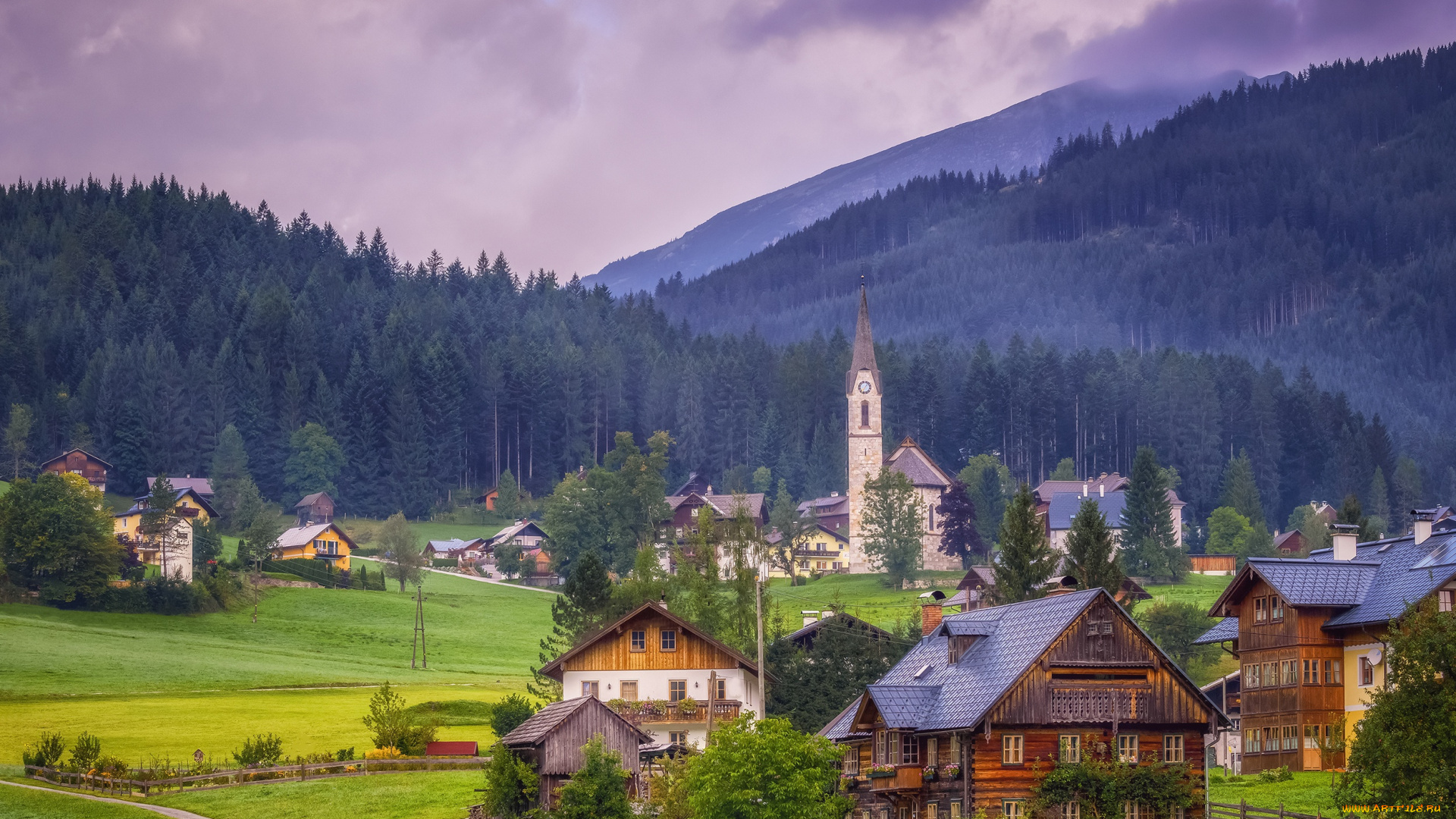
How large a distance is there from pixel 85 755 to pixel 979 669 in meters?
33.6

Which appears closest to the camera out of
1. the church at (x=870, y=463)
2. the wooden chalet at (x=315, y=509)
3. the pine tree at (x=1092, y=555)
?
the pine tree at (x=1092, y=555)

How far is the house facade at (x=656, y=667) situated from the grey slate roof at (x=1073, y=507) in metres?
89.9

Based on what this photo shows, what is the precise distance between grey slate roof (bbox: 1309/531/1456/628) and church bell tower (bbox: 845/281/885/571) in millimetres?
111520

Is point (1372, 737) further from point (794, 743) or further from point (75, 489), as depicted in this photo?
point (75, 489)

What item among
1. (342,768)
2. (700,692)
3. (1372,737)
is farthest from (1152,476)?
(1372,737)

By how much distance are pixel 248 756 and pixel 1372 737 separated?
42710mm

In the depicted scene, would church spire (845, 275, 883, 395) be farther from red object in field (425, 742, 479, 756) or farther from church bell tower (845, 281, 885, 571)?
red object in field (425, 742, 479, 756)

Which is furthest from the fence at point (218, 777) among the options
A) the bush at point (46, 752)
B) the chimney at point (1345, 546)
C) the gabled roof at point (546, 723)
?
the chimney at point (1345, 546)

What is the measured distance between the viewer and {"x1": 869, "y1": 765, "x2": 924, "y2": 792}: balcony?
173ft

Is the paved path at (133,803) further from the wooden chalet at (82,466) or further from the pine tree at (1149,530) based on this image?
the wooden chalet at (82,466)

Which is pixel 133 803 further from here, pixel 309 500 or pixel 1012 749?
pixel 309 500

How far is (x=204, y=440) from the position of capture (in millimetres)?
197625

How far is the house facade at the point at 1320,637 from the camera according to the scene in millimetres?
56938

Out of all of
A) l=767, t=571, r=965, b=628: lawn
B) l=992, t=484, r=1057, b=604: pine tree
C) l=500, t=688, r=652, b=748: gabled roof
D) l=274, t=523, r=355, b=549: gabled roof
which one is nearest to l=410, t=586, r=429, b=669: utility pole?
l=767, t=571, r=965, b=628: lawn
